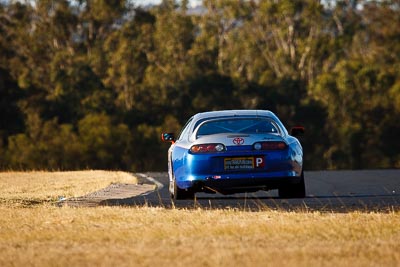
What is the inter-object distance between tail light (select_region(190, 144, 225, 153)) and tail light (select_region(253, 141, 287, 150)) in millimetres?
459

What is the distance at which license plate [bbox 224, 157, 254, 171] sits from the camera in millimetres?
16297

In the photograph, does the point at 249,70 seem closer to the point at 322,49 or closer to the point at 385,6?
the point at 322,49

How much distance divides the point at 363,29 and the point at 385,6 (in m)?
2.07

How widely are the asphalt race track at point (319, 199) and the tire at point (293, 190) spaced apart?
0.12 metres

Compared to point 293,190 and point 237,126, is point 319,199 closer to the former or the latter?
point 293,190

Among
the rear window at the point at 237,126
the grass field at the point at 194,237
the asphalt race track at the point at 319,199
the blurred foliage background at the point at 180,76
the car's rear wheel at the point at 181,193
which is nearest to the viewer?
the grass field at the point at 194,237

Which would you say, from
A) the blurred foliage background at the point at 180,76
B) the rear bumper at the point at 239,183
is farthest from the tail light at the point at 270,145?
the blurred foliage background at the point at 180,76

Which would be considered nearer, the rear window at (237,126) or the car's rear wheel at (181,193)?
the rear window at (237,126)

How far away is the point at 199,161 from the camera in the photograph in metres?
16.4

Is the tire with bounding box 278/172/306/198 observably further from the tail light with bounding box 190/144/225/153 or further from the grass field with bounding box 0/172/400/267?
the grass field with bounding box 0/172/400/267

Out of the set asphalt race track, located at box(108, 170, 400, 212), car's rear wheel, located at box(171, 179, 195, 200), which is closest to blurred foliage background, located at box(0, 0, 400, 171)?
asphalt race track, located at box(108, 170, 400, 212)

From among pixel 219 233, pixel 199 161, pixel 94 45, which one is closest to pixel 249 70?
pixel 94 45

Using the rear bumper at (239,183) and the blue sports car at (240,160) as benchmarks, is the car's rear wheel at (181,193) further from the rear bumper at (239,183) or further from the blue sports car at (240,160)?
the rear bumper at (239,183)

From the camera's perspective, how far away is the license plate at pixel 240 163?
16.3 meters
